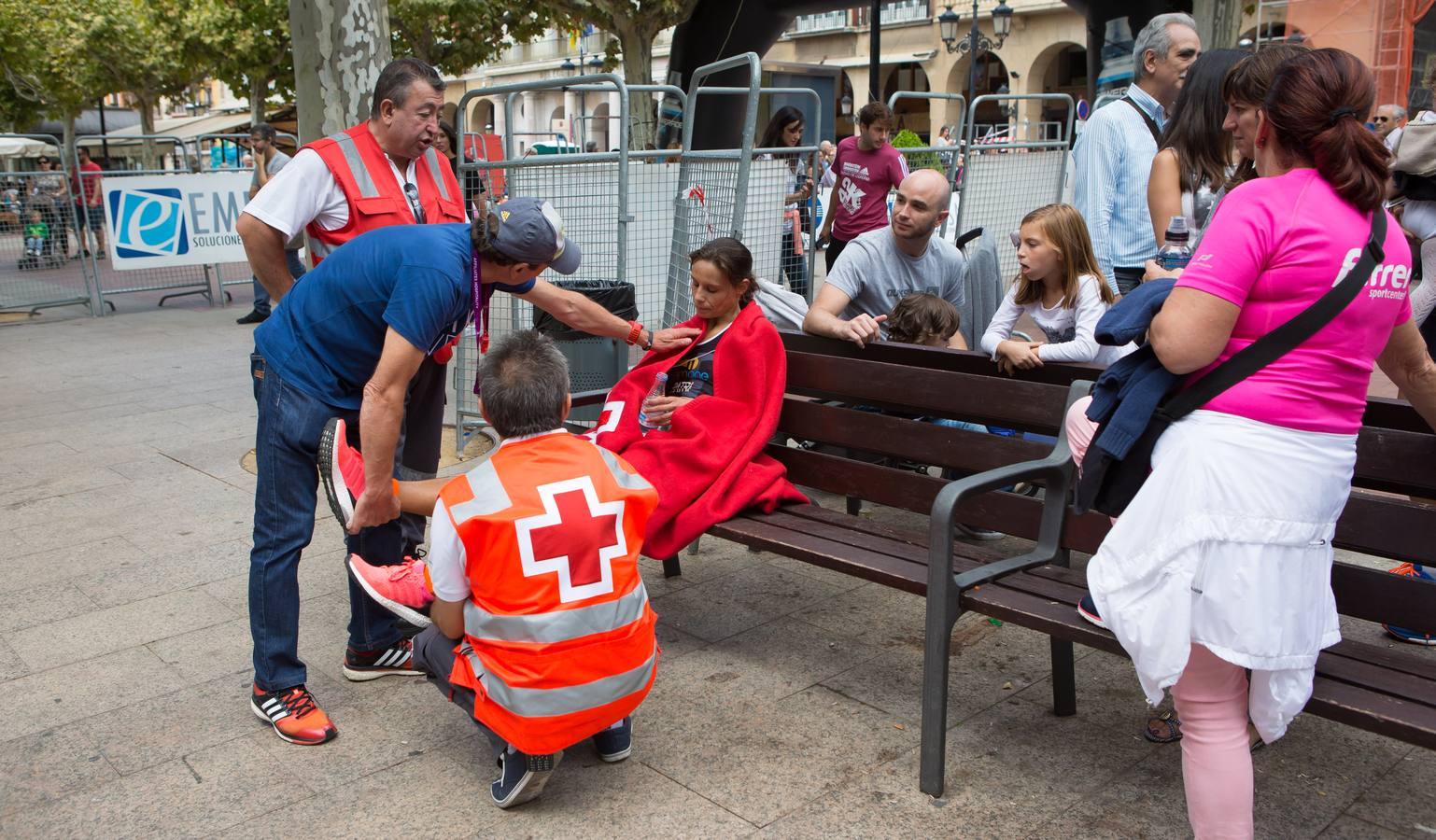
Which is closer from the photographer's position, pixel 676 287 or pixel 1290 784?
pixel 1290 784

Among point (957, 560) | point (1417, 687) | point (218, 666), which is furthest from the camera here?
point (218, 666)

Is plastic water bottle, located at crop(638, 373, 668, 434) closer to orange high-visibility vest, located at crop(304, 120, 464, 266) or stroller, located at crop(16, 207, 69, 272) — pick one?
orange high-visibility vest, located at crop(304, 120, 464, 266)

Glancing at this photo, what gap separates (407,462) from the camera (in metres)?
3.63

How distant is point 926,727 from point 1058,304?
181 cm

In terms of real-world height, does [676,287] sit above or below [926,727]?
above

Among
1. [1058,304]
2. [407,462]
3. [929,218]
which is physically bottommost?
[407,462]

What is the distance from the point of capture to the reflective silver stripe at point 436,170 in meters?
3.77

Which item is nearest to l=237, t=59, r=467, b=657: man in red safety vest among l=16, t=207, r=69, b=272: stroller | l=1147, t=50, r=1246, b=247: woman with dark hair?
l=1147, t=50, r=1246, b=247: woman with dark hair

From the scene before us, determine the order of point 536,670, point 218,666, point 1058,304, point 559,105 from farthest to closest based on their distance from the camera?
1. point 559,105
2. point 1058,304
3. point 218,666
4. point 536,670

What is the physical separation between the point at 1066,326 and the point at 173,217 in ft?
37.5

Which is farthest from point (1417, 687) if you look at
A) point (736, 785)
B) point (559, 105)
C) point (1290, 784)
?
point (559, 105)

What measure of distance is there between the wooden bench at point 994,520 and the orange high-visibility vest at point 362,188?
1403 mm

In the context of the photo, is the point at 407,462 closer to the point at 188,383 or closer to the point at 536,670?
the point at 536,670

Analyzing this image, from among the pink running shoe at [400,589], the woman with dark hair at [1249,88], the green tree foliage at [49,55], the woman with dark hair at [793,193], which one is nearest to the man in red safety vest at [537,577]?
the pink running shoe at [400,589]
